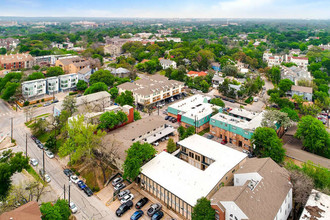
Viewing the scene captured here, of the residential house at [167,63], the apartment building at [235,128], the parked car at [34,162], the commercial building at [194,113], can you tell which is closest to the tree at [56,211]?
the parked car at [34,162]

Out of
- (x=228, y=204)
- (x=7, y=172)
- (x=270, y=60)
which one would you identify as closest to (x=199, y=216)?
(x=228, y=204)

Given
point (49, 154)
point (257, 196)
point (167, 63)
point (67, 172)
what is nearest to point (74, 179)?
point (67, 172)

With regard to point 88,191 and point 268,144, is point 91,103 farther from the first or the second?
point 268,144

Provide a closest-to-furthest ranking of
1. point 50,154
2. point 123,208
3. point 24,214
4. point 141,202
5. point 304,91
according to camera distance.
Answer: point 24,214 → point 123,208 → point 141,202 → point 50,154 → point 304,91

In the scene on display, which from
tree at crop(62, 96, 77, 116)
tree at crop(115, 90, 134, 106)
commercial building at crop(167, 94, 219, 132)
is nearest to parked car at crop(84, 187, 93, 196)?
tree at crop(62, 96, 77, 116)

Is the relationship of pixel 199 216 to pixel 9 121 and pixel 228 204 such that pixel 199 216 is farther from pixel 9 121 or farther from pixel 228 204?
pixel 9 121

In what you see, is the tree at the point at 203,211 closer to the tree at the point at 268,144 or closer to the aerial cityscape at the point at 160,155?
the aerial cityscape at the point at 160,155
